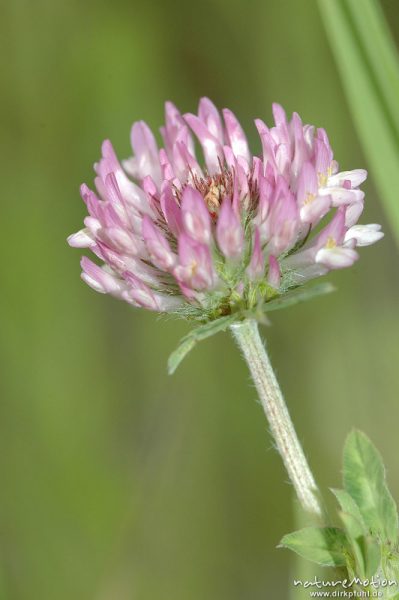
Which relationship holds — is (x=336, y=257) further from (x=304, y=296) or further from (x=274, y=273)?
(x=304, y=296)

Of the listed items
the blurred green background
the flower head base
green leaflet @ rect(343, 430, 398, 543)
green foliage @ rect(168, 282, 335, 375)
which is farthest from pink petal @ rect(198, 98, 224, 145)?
the blurred green background

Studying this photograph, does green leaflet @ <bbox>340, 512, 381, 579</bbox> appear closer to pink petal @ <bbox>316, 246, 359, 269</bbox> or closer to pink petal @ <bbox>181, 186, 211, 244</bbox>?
pink petal @ <bbox>316, 246, 359, 269</bbox>

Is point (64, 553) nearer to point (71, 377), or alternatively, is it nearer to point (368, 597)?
point (71, 377)

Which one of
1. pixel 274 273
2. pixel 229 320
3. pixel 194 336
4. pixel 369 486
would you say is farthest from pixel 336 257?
pixel 369 486

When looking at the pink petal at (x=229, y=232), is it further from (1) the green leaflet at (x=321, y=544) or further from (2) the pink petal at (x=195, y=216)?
(1) the green leaflet at (x=321, y=544)

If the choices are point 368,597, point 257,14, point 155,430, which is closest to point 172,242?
point 368,597
